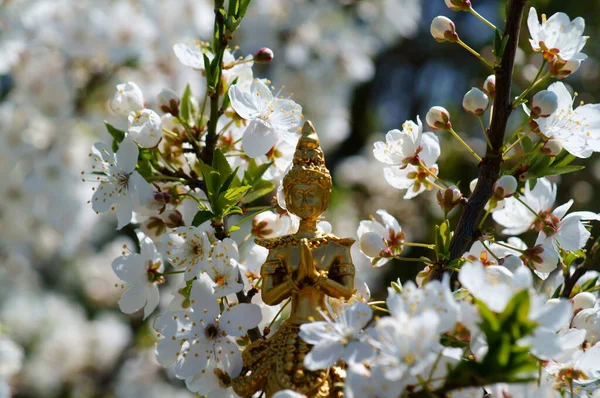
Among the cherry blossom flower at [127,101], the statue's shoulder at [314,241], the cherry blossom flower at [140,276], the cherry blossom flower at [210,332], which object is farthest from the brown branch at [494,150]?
the cherry blossom flower at [127,101]

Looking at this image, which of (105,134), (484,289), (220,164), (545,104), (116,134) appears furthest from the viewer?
(105,134)

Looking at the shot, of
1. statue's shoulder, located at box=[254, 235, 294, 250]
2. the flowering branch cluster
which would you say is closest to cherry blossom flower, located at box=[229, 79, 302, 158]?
the flowering branch cluster

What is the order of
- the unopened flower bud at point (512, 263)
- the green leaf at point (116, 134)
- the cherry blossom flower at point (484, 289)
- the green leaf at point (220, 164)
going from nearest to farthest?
1. the cherry blossom flower at point (484, 289)
2. the unopened flower bud at point (512, 263)
3. the green leaf at point (220, 164)
4. the green leaf at point (116, 134)

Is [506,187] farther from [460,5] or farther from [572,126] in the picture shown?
[460,5]

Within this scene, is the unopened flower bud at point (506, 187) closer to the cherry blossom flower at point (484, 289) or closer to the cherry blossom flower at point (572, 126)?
the cherry blossom flower at point (572, 126)

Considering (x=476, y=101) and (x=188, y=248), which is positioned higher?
(x=476, y=101)

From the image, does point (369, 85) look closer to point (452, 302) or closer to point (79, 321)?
point (79, 321)

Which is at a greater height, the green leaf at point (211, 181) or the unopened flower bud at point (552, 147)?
the unopened flower bud at point (552, 147)

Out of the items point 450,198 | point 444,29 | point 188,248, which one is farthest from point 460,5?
point 188,248
